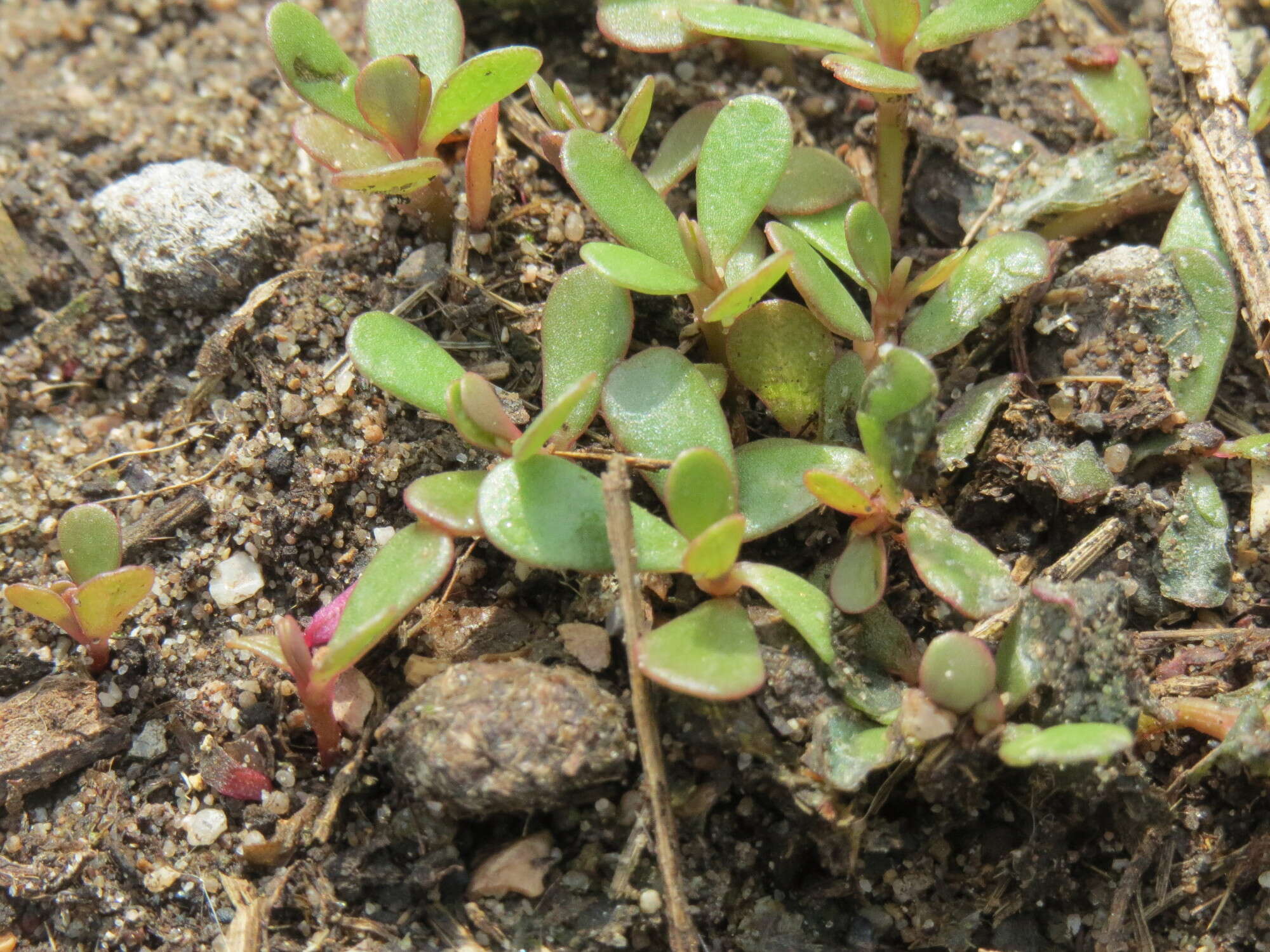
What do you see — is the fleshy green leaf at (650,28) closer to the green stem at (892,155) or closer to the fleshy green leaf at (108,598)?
the green stem at (892,155)

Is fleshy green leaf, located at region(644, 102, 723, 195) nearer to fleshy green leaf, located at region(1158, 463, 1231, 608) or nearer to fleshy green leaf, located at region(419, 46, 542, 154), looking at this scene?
fleshy green leaf, located at region(419, 46, 542, 154)

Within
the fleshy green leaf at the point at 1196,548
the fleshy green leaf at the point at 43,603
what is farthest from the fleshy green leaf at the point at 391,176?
the fleshy green leaf at the point at 1196,548

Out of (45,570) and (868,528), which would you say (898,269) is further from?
(45,570)

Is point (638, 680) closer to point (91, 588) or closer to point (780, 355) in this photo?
point (780, 355)

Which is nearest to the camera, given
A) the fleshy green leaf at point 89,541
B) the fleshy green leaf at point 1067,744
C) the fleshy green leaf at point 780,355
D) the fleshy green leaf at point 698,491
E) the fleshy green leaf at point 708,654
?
the fleshy green leaf at point 1067,744

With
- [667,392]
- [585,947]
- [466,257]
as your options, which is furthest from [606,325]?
[585,947]

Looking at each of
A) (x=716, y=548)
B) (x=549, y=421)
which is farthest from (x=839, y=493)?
(x=549, y=421)
